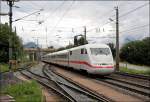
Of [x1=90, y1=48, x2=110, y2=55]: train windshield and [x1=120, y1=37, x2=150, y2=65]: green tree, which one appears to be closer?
[x1=90, y1=48, x2=110, y2=55]: train windshield

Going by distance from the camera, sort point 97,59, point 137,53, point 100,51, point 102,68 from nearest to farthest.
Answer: point 102,68
point 97,59
point 100,51
point 137,53

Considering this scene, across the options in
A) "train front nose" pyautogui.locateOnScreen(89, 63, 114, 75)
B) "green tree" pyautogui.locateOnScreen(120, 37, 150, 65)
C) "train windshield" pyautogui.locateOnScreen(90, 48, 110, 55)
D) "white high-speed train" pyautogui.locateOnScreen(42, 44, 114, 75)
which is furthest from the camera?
"green tree" pyautogui.locateOnScreen(120, 37, 150, 65)

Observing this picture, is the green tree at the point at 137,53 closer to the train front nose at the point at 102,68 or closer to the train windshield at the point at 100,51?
the train windshield at the point at 100,51

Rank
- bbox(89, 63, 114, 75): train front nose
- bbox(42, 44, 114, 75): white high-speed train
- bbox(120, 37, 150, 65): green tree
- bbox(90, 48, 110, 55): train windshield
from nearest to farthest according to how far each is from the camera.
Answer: bbox(89, 63, 114, 75): train front nose < bbox(42, 44, 114, 75): white high-speed train < bbox(90, 48, 110, 55): train windshield < bbox(120, 37, 150, 65): green tree

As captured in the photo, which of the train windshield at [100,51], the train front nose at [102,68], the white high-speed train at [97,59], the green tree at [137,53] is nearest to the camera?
the train front nose at [102,68]

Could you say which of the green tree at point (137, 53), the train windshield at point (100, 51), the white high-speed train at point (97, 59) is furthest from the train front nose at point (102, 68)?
the green tree at point (137, 53)

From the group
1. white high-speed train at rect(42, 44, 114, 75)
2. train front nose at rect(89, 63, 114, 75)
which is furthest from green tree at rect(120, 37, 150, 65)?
train front nose at rect(89, 63, 114, 75)

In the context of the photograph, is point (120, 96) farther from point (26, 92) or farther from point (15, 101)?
point (15, 101)

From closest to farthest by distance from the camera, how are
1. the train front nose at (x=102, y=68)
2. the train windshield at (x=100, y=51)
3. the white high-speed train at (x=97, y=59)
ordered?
the train front nose at (x=102, y=68) < the white high-speed train at (x=97, y=59) < the train windshield at (x=100, y=51)

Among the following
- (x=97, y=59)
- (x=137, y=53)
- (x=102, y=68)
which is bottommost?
(x=102, y=68)

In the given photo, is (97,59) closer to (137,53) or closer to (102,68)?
(102,68)

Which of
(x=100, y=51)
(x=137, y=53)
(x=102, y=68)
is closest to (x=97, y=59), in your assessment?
(x=102, y=68)

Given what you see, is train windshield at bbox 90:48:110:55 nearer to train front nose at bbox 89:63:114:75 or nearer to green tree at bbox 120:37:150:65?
train front nose at bbox 89:63:114:75

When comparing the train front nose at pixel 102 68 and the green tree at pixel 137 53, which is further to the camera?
the green tree at pixel 137 53
